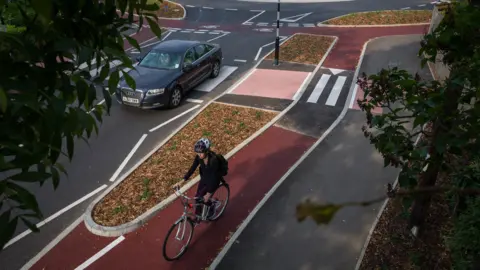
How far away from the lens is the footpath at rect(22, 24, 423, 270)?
7055 mm

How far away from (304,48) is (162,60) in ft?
27.0

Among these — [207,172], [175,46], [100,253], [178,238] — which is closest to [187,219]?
[178,238]

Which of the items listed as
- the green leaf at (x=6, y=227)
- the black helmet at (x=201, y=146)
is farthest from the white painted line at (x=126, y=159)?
the green leaf at (x=6, y=227)

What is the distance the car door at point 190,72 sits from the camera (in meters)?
13.7

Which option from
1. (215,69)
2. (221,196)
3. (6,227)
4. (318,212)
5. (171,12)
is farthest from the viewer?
(171,12)

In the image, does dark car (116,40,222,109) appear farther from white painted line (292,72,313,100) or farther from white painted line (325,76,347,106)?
white painted line (325,76,347,106)

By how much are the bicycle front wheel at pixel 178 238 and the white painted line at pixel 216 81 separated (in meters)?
8.38

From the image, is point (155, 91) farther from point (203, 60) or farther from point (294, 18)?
point (294, 18)

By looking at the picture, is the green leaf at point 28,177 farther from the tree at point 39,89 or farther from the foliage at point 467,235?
the foliage at point 467,235

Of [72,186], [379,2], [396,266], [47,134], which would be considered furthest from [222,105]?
[379,2]

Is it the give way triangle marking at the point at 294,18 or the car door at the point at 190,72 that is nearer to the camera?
the car door at the point at 190,72

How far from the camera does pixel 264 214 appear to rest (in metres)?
8.05

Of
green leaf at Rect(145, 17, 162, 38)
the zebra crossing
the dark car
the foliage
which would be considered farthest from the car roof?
green leaf at Rect(145, 17, 162, 38)

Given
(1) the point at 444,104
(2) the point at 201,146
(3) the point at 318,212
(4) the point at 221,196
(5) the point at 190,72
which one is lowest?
(4) the point at 221,196
